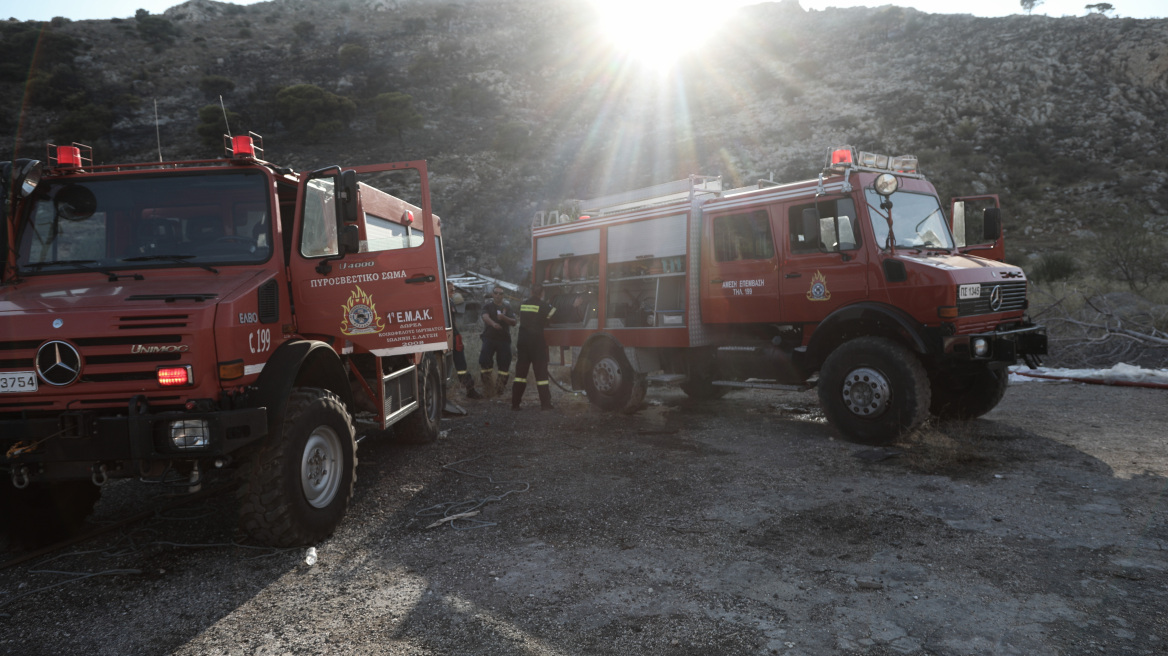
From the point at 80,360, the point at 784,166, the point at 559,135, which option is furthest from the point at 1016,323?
the point at 559,135

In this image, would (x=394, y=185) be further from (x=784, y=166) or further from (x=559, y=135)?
(x=784, y=166)

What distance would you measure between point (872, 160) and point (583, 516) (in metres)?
5.00

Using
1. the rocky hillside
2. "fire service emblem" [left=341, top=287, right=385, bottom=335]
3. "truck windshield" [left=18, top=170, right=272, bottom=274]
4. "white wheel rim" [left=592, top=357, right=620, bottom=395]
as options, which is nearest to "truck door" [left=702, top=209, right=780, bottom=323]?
"white wheel rim" [left=592, top=357, right=620, bottom=395]

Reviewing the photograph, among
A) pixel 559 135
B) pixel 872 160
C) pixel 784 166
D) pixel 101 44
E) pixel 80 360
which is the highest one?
pixel 101 44

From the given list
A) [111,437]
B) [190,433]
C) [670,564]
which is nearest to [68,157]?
[111,437]

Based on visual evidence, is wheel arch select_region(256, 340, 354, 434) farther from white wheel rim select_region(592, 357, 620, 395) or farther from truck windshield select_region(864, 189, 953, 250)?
truck windshield select_region(864, 189, 953, 250)

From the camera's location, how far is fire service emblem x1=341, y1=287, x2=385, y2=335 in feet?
16.9

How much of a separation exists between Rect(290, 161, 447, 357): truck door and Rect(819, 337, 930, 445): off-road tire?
3927 millimetres

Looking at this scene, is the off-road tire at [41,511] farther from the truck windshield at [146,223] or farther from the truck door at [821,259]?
the truck door at [821,259]

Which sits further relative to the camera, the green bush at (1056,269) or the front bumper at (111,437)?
the green bush at (1056,269)

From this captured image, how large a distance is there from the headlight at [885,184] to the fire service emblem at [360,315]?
4.93m

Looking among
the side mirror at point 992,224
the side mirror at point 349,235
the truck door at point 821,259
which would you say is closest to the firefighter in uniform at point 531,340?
the truck door at point 821,259

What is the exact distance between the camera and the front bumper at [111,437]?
3.54m

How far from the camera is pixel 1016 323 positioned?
6750 mm
